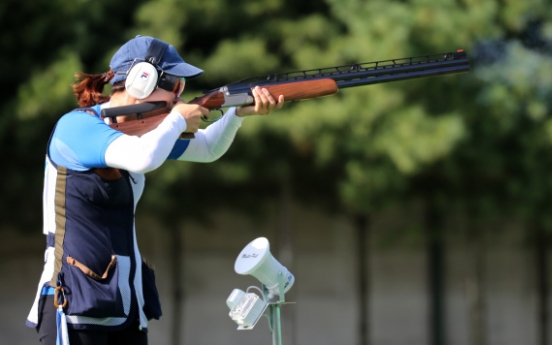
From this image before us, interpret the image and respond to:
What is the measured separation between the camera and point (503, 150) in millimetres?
10047

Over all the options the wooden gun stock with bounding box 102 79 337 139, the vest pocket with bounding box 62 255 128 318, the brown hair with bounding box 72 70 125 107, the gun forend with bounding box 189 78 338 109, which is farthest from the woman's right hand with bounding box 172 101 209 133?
the vest pocket with bounding box 62 255 128 318

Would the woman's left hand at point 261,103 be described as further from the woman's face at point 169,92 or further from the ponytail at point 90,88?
the ponytail at point 90,88

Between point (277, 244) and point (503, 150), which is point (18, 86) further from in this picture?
point (503, 150)

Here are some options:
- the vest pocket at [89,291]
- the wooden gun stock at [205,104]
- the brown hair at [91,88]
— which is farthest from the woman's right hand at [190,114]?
the vest pocket at [89,291]

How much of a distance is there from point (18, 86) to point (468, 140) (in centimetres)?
487

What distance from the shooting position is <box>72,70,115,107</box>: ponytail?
364 cm

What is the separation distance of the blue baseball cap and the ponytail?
8 cm

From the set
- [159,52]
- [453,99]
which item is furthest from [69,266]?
[453,99]

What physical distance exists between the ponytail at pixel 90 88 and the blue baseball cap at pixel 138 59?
0.25ft

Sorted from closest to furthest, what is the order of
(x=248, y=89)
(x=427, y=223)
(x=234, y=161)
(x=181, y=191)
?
(x=248, y=89), (x=234, y=161), (x=181, y=191), (x=427, y=223)

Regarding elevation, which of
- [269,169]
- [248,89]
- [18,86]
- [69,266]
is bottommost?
[69,266]

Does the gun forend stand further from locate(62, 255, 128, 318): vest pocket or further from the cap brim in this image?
locate(62, 255, 128, 318): vest pocket

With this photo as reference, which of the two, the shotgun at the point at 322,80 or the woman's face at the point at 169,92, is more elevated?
the shotgun at the point at 322,80

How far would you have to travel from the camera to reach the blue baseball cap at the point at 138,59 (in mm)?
3539
